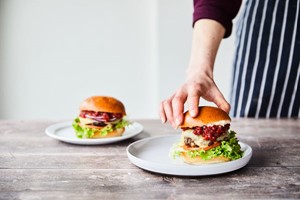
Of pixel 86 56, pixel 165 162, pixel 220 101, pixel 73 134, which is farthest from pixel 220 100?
pixel 86 56

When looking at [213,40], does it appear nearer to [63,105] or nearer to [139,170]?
[139,170]

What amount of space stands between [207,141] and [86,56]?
9.06ft

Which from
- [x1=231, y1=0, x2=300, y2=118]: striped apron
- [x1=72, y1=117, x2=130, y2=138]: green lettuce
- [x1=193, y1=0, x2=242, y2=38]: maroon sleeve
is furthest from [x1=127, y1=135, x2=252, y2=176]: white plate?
[x1=231, y1=0, x2=300, y2=118]: striped apron

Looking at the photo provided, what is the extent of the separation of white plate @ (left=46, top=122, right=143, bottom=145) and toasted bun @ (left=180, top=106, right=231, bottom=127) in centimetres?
37

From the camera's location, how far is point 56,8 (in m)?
3.96

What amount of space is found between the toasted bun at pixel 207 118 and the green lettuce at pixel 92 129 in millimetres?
465

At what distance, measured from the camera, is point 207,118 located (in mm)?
1420

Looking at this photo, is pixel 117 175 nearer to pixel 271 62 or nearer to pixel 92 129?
pixel 92 129

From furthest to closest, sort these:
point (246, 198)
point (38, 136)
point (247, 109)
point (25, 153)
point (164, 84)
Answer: point (164, 84)
point (247, 109)
point (38, 136)
point (25, 153)
point (246, 198)

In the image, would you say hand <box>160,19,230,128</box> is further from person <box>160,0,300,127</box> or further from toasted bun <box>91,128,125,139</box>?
person <box>160,0,300,127</box>

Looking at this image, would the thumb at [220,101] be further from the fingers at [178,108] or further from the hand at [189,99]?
the fingers at [178,108]

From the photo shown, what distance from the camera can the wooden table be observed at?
112 centimetres

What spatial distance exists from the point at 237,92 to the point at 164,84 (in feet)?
4.61

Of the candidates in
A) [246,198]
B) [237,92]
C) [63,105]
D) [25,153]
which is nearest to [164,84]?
[63,105]
